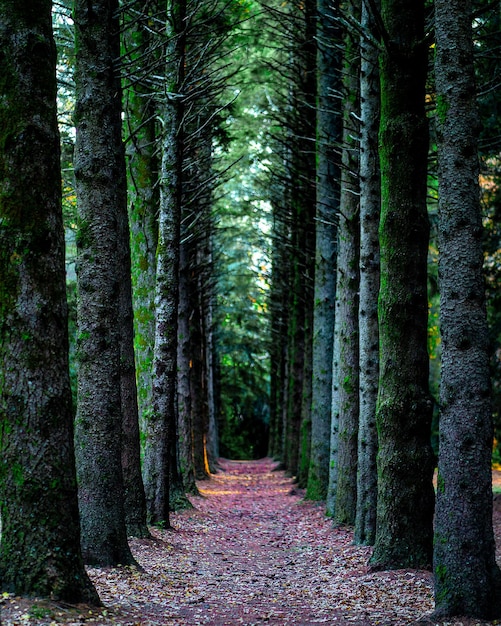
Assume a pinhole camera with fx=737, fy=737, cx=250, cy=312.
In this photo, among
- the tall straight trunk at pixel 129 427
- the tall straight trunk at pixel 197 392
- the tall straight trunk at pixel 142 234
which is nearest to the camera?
the tall straight trunk at pixel 129 427

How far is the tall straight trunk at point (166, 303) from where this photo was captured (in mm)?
12086

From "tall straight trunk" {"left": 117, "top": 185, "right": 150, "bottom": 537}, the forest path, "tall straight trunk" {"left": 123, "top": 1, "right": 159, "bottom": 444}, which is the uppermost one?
"tall straight trunk" {"left": 123, "top": 1, "right": 159, "bottom": 444}

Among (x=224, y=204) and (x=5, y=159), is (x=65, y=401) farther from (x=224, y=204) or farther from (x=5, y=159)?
(x=224, y=204)

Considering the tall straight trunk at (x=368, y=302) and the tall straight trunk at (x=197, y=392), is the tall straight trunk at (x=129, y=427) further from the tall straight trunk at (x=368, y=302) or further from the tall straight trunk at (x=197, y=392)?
the tall straight trunk at (x=197, y=392)

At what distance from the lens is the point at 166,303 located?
12.1 m

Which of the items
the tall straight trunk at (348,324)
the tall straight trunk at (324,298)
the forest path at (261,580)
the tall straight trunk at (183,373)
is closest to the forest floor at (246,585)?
the forest path at (261,580)

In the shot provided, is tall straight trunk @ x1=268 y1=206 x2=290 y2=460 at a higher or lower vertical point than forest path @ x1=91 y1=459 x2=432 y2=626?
higher

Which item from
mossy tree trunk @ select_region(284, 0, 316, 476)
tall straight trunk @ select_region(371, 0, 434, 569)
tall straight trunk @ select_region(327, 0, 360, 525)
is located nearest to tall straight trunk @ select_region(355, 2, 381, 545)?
tall straight trunk @ select_region(327, 0, 360, 525)

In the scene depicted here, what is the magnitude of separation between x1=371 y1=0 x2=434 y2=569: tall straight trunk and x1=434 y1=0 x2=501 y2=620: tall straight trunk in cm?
194

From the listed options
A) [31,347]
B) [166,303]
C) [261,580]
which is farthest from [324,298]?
[31,347]

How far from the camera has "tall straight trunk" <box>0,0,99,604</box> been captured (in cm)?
545

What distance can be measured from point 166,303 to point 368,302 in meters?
3.41

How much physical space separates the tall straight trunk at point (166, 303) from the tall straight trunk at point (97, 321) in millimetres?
3412

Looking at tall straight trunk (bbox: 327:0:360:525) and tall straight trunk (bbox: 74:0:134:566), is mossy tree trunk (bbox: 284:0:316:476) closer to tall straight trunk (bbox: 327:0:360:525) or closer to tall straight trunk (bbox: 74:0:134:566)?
tall straight trunk (bbox: 327:0:360:525)
